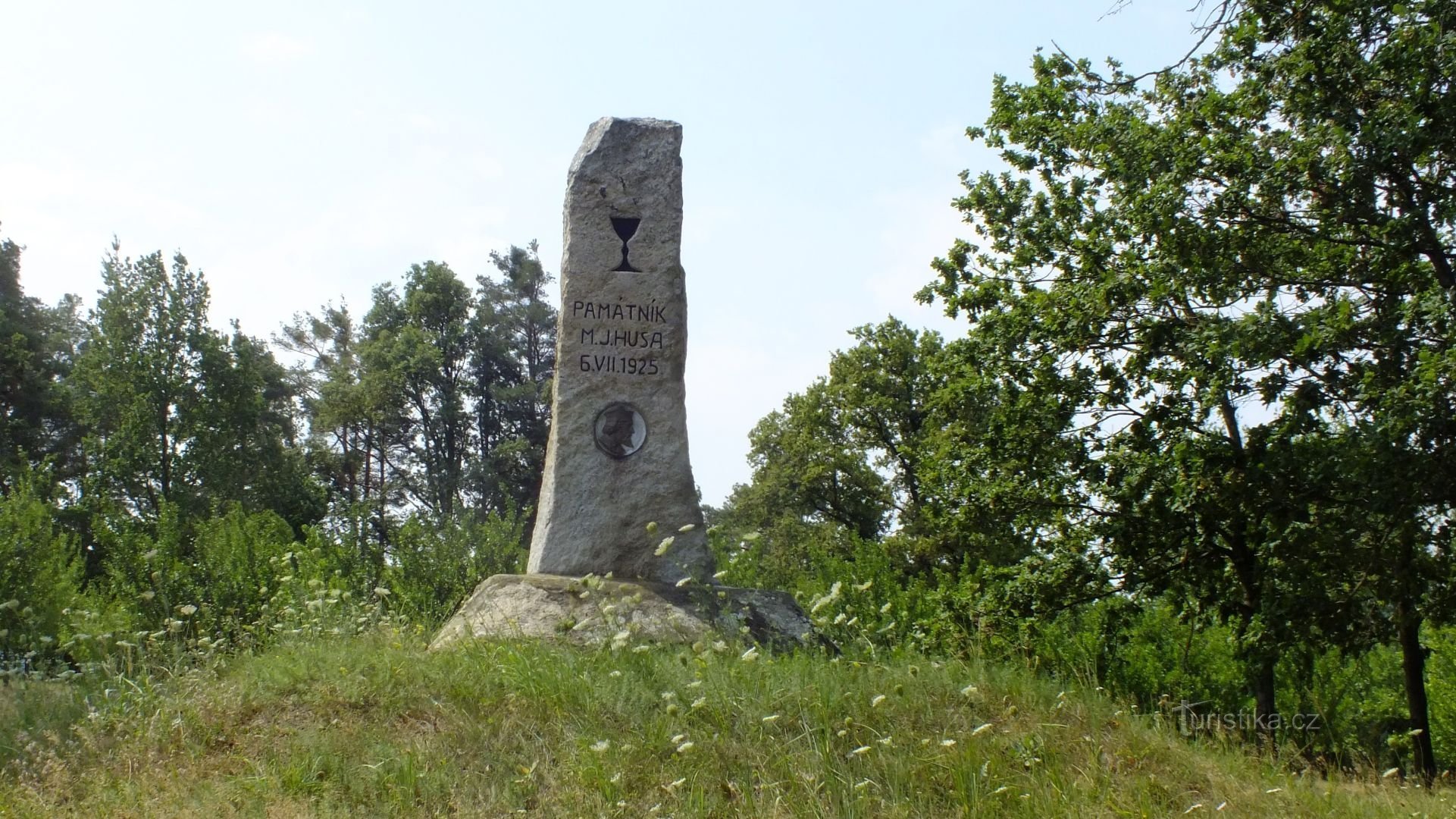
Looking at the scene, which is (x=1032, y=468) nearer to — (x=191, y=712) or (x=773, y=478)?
(x=191, y=712)

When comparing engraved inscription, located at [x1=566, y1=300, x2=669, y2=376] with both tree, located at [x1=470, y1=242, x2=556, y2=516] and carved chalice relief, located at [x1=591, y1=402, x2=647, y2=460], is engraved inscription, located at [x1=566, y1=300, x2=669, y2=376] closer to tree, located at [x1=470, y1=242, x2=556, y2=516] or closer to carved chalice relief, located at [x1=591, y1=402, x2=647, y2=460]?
carved chalice relief, located at [x1=591, y1=402, x2=647, y2=460]

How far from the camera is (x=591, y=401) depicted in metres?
9.01

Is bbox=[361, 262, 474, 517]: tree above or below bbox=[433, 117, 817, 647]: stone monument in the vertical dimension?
above

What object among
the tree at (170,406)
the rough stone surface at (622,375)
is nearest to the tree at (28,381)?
the tree at (170,406)

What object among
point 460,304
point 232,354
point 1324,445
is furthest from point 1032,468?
point 460,304

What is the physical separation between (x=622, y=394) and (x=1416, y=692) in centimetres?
662

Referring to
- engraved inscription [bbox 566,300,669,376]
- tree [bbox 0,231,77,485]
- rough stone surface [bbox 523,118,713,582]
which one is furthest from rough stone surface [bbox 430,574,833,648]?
tree [bbox 0,231,77,485]

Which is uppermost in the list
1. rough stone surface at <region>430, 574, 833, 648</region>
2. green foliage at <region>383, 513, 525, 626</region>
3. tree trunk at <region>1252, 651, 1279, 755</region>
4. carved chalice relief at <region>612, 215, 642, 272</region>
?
carved chalice relief at <region>612, 215, 642, 272</region>

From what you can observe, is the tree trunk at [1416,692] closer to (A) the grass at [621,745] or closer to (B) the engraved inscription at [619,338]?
(A) the grass at [621,745]

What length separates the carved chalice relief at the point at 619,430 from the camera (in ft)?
29.3

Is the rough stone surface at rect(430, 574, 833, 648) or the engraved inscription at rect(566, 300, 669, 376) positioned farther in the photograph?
the engraved inscription at rect(566, 300, 669, 376)

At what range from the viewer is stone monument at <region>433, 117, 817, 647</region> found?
8.71 metres

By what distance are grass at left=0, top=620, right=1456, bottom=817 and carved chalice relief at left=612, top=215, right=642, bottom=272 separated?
350cm

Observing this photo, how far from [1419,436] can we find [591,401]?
5.52 meters
